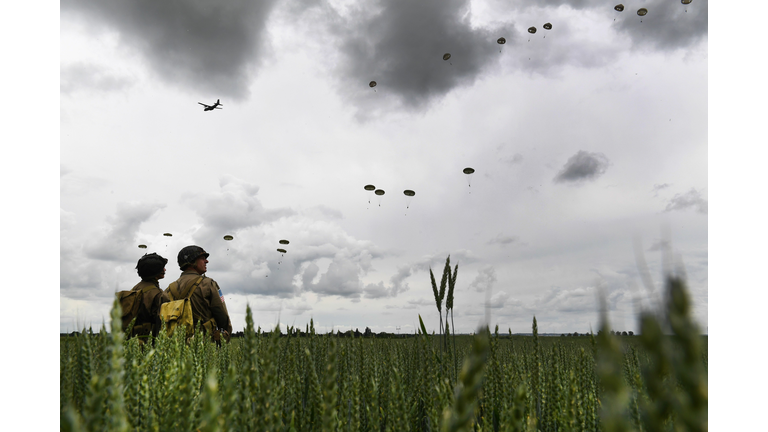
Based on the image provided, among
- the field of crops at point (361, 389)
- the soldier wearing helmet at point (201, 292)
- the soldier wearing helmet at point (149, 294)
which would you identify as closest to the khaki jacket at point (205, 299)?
the soldier wearing helmet at point (201, 292)

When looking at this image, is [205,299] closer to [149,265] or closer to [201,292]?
[201,292]

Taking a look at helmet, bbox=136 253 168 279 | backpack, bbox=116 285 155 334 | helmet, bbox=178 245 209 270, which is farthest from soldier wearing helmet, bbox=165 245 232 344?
backpack, bbox=116 285 155 334

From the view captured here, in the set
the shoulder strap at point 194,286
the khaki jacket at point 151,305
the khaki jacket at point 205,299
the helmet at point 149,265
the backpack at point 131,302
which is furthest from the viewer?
the khaki jacket at point 205,299

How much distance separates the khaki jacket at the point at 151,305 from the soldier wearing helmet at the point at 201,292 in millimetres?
482

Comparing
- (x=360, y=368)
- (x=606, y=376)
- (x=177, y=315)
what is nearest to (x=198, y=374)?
(x=360, y=368)

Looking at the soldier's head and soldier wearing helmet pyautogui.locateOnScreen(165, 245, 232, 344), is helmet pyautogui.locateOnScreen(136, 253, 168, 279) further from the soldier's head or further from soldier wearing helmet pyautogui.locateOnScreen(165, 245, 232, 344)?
the soldier's head

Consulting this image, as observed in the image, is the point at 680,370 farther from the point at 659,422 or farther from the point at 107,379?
the point at 107,379

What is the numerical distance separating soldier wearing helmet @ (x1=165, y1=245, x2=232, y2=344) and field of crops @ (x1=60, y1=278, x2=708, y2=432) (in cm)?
517

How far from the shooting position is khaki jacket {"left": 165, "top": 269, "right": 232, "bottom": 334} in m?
7.71

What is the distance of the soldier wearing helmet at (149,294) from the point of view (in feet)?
23.3

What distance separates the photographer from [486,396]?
8.86ft

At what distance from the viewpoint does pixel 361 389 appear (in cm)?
232

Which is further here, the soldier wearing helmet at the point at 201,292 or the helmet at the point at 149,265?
the soldier wearing helmet at the point at 201,292

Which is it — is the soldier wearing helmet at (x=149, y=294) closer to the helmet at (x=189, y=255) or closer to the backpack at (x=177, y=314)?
the backpack at (x=177, y=314)
